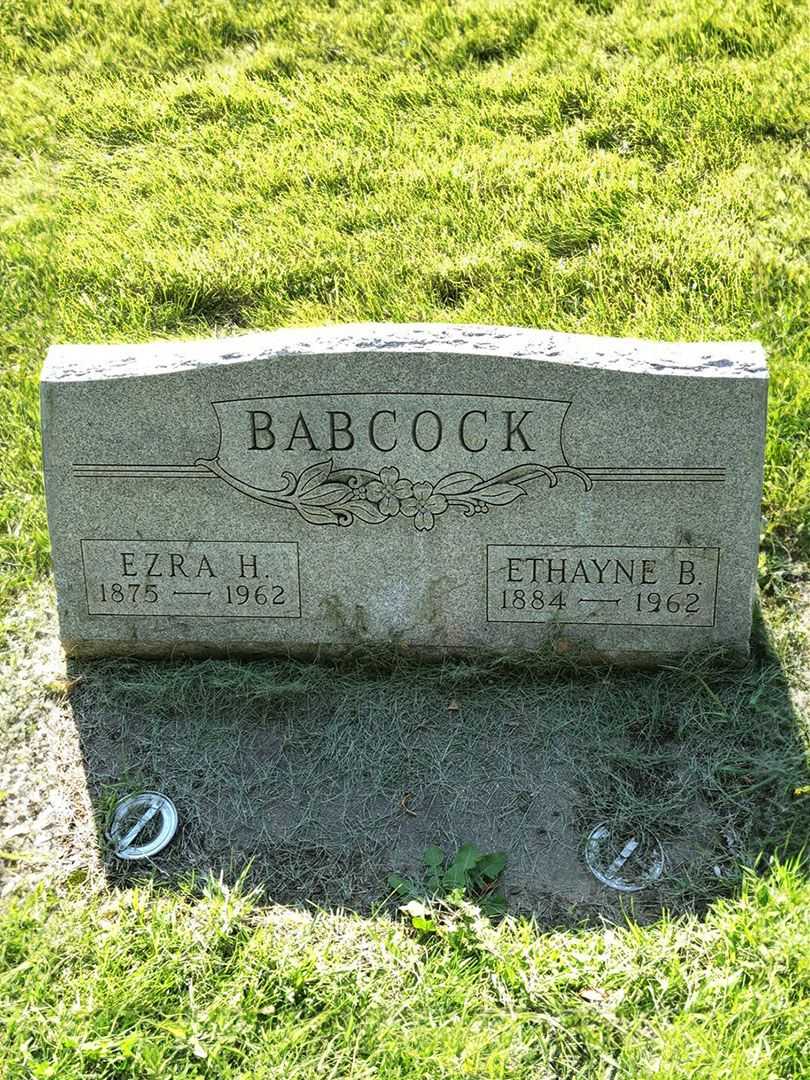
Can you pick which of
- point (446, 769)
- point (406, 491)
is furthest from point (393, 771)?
point (406, 491)

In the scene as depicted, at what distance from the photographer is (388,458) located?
11.7ft

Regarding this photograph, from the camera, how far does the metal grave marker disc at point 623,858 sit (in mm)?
3258

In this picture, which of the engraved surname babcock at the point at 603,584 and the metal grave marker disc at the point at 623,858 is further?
the engraved surname babcock at the point at 603,584

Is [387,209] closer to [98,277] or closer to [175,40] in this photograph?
[98,277]

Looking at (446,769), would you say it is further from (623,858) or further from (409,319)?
(409,319)

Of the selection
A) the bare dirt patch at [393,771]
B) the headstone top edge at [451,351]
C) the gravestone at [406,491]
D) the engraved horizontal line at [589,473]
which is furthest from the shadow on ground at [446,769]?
the headstone top edge at [451,351]

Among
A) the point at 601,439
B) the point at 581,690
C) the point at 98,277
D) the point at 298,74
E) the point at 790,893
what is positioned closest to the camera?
the point at 790,893

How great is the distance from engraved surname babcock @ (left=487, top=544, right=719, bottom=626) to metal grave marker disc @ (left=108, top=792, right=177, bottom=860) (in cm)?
105

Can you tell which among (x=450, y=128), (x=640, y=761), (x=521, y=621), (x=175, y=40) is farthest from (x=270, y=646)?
(x=175, y=40)

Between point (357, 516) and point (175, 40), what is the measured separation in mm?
3917

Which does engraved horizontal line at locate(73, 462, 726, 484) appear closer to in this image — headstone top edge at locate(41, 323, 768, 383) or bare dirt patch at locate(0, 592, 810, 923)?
headstone top edge at locate(41, 323, 768, 383)

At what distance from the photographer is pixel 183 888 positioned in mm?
3262

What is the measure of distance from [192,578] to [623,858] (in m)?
1.42

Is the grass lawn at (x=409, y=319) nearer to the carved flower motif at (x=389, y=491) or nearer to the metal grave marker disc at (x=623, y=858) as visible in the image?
the metal grave marker disc at (x=623, y=858)
